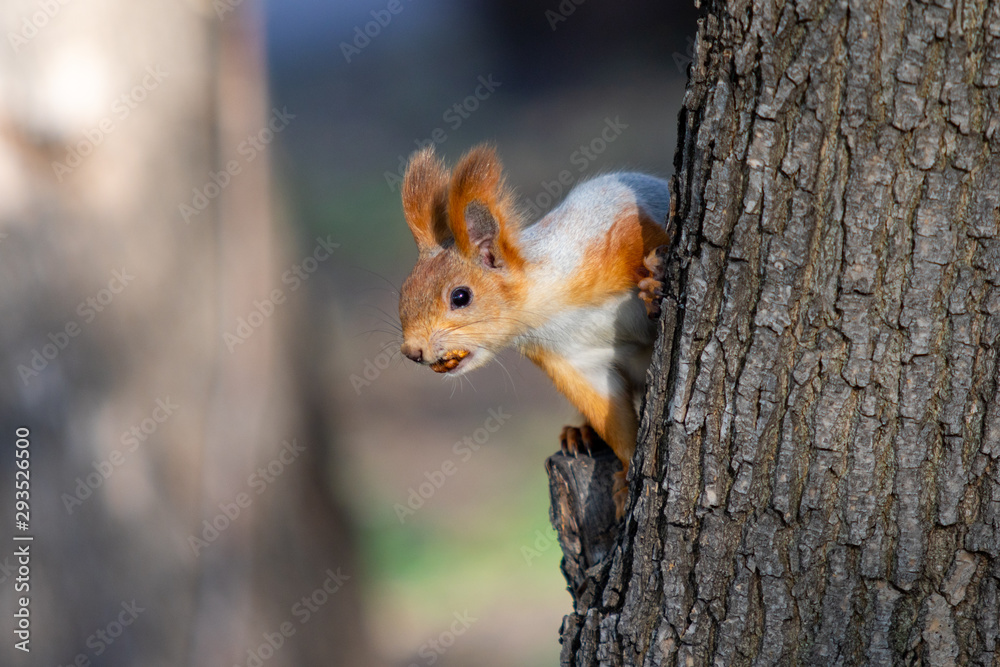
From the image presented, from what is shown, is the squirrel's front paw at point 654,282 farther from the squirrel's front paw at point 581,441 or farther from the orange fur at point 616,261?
the squirrel's front paw at point 581,441

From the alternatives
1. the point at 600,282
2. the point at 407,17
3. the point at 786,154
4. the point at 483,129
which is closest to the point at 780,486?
the point at 786,154

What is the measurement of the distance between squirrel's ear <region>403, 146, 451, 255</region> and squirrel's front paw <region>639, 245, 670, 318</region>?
570 mm

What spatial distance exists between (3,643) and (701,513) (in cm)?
317

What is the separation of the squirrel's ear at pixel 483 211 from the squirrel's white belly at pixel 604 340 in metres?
0.20

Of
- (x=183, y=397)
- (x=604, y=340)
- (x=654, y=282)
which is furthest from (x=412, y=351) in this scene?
(x=183, y=397)

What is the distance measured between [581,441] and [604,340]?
0.33 metres

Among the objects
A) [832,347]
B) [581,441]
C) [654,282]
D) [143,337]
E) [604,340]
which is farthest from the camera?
[143,337]

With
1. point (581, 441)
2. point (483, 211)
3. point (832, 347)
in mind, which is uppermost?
point (483, 211)

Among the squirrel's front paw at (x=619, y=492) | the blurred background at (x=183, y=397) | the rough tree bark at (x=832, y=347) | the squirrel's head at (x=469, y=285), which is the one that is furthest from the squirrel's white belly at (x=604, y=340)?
the rough tree bark at (x=832, y=347)

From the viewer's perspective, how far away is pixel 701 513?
1225 mm

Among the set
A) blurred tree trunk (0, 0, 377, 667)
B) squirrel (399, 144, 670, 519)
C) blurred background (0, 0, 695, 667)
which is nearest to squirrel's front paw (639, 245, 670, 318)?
squirrel (399, 144, 670, 519)

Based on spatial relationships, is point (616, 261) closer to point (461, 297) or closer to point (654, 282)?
point (654, 282)

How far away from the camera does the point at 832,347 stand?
1.09 m

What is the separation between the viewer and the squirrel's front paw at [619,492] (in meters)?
1.78
